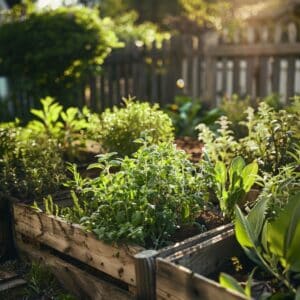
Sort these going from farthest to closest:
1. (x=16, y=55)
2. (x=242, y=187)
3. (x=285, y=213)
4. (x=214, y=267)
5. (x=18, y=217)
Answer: (x=16, y=55) < (x=18, y=217) < (x=242, y=187) < (x=214, y=267) < (x=285, y=213)

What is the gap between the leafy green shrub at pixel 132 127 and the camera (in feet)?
13.1

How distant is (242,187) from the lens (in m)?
2.90

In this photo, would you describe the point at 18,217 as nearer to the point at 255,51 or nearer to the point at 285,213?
the point at 285,213

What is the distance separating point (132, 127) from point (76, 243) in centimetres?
145

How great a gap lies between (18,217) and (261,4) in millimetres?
11063

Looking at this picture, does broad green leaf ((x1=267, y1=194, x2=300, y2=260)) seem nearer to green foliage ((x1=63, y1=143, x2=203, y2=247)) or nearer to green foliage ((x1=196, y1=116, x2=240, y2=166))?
green foliage ((x1=63, y1=143, x2=203, y2=247))

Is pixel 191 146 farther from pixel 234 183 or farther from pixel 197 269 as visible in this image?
pixel 197 269

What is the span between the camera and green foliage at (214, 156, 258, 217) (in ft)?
9.44

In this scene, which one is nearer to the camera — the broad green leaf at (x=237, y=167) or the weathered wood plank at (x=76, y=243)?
the weathered wood plank at (x=76, y=243)

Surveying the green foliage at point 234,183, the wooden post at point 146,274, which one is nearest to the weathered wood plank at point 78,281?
the wooden post at point 146,274

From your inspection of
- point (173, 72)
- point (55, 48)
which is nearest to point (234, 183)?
point (55, 48)

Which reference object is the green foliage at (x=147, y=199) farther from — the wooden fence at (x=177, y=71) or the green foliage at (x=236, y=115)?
the wooden fence at (x=177, y=71)

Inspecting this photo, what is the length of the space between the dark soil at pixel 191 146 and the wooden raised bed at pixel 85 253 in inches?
62.4

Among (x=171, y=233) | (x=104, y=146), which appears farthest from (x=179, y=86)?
(x=171, y=233)
